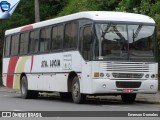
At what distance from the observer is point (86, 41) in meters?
21.0

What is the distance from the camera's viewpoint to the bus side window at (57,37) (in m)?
23.3

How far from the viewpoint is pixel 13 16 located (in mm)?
46062

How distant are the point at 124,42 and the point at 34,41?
670 centimetres

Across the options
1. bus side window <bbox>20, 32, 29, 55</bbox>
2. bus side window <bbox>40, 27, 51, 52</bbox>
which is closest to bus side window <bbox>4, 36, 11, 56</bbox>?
bus side window <bbox>20, 32, 29, 55</bbox>

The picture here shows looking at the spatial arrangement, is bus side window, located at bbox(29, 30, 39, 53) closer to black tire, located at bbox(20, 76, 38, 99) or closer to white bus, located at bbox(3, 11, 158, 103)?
black tire, located at bbox(20, 76, 38, 99)

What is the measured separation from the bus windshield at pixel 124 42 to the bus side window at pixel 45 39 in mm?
4485

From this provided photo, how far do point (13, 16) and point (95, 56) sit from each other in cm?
2640

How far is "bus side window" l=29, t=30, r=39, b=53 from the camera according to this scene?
26078 mm

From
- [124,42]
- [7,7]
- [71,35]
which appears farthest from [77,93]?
[7,7]

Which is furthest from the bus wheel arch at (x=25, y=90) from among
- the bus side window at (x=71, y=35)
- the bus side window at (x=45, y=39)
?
the bus side window at (x=71, y=35)

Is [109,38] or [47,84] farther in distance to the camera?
[47,84]

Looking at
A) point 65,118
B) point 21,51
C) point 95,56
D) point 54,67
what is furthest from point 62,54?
point 65,118

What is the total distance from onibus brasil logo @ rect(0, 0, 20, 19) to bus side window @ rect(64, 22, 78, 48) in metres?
19.5

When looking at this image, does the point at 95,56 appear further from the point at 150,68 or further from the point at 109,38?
the point at 150,68
